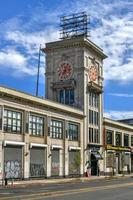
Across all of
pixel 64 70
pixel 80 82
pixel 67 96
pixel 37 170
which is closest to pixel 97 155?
pixel 67 96

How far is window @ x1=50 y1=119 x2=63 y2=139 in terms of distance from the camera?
67.8m

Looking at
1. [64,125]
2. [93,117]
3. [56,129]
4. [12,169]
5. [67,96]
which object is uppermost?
[67,96]

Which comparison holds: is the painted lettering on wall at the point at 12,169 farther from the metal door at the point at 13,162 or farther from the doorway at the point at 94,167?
the doorway at the point at 94,167

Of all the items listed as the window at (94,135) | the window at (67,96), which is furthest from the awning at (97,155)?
the window at (67,96)

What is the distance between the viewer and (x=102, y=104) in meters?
86.4

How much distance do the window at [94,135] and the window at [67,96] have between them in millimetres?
6004

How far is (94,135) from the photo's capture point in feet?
270

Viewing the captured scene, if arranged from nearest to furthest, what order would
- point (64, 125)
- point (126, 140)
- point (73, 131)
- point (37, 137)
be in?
point (37, 137) → point (64, 125) → point (73, 131) → point (126, 140)

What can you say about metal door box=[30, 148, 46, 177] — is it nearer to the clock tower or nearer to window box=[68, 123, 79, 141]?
window box=[68, 123, 79, 141]

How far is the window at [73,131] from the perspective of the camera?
73.2 m

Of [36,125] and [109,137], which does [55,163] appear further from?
[109,137]

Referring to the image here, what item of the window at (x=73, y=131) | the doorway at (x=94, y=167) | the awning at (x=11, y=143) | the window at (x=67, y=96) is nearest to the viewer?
the awning at (x=11, y=143)

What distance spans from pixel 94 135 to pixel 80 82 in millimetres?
10022

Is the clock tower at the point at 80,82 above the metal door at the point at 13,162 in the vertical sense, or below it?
above
